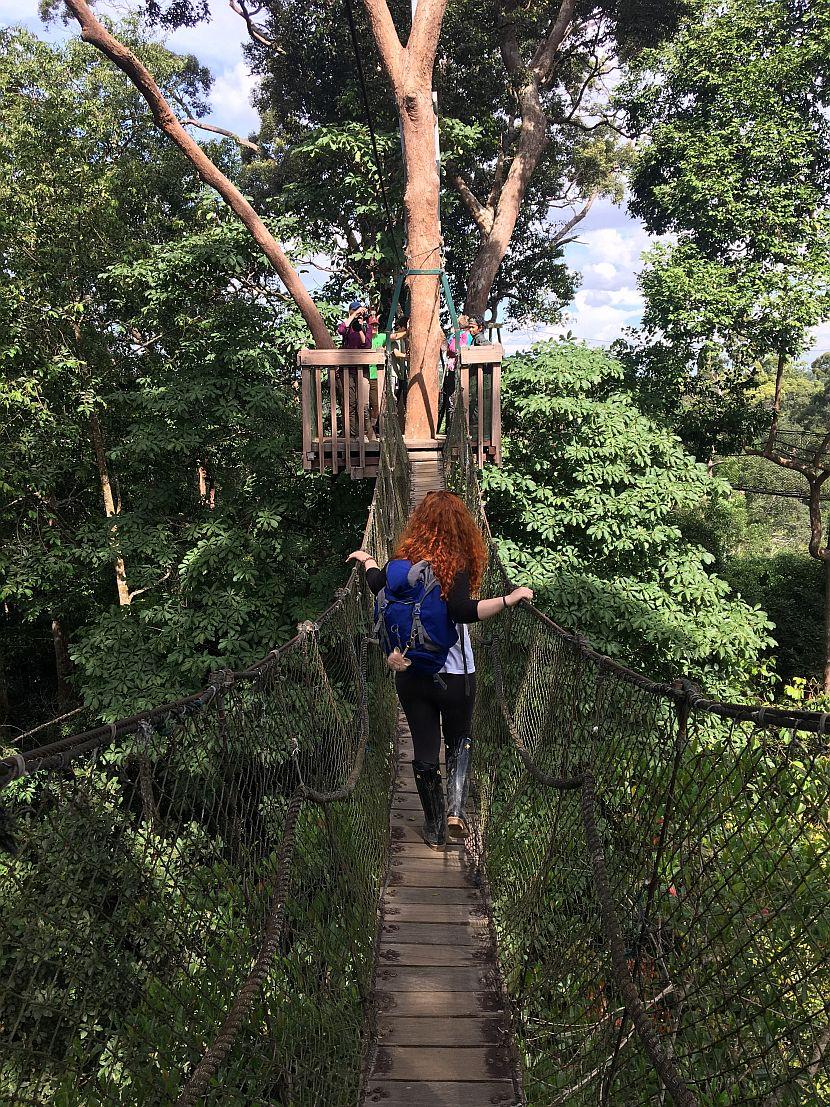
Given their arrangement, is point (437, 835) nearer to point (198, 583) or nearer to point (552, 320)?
point (198, 583)

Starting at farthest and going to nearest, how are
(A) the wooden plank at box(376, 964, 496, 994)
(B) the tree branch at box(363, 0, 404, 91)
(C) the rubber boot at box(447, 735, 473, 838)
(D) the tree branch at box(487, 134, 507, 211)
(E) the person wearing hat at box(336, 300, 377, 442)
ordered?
(D) the tree branch at box(487, 134, 507, 211) → (B) the tree branch at box(363, 0, 404, 91) → (E) the person wearing hat at box(336, 300, 377, 442) → (C) the rubber boot at box(447, 735, 473, 838) → (A) the wooden plank at box(376, 964, 496, 994)

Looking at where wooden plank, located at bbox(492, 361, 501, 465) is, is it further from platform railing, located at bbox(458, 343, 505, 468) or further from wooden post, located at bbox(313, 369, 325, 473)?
wooden post, located at bbox(313, 369, 325, 473)

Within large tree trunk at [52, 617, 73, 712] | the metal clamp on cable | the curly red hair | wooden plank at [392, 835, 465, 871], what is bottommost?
large tree trunk at [52, 617, 73, 712]

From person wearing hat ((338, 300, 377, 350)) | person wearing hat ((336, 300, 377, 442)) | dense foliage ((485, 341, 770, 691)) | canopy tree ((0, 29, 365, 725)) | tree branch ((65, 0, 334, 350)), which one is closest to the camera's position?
tree branch ((65, 0, 334, 350))

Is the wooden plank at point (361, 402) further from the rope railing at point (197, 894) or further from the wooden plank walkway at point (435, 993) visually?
the wooden plank walkway at point (435, 993)

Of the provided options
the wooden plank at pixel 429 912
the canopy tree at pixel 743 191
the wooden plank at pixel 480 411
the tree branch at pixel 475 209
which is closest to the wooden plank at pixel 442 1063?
the wooden plank at pixel 429 912

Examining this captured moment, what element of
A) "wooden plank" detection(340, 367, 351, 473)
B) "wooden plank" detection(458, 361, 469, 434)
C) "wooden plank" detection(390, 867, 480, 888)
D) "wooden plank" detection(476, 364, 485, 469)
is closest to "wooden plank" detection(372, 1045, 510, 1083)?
"wooden plank" detection(390, 867, 480, 888)

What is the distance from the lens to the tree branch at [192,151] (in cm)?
564

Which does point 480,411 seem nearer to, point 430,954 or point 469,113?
point 430,954

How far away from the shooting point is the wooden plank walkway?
5.28 ft

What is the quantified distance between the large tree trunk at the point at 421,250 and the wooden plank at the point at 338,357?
1692 millimetres

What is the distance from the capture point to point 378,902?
85.0 inches

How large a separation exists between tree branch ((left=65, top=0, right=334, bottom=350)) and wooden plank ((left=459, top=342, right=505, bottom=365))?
1803mm

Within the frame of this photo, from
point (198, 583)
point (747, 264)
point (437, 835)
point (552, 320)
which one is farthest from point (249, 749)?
point (552, 320)
